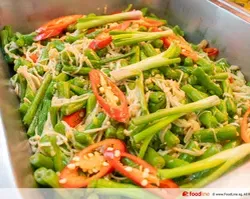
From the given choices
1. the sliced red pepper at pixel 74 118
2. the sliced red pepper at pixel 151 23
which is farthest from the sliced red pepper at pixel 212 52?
the sliced red pepper at pixel 74 118

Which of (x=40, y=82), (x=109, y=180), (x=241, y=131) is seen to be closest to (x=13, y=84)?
(x=40, y=82)

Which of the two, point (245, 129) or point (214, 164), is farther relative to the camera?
point (245, 129)

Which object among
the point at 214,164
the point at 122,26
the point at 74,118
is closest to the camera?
the point at 214,164

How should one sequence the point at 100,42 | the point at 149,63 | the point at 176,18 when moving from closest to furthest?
the point at 149,63 → the point at 100,42 → the point at 176,18

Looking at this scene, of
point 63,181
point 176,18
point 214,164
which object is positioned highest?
point 176,18

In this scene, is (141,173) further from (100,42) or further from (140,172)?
(100,42)

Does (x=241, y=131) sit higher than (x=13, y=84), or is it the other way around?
(x=241, y=131)

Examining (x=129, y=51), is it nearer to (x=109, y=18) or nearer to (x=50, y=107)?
(x=109, y=18)

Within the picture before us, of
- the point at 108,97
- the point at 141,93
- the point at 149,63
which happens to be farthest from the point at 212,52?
the point at 108,97
